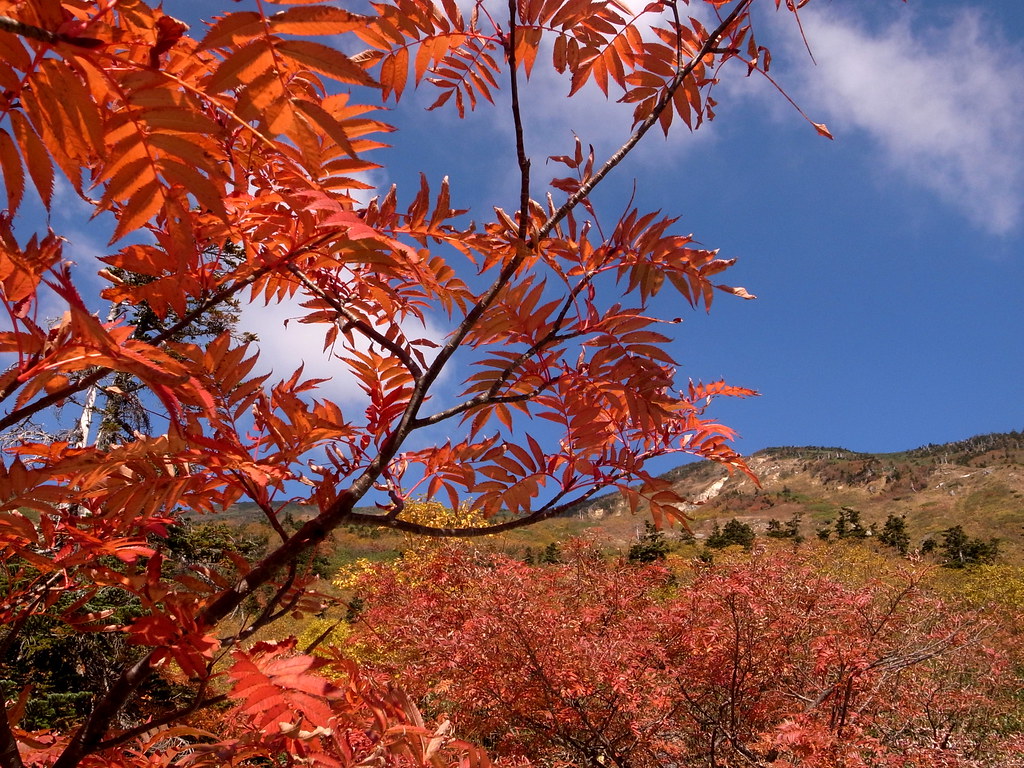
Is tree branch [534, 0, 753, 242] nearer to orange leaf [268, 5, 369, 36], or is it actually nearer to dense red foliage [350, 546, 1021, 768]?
orange leaf [268, 5, 369, 36]

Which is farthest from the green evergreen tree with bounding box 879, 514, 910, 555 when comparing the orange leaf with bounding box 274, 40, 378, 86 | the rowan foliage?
the orange leaf with bounding box 274, 40, 378, 86

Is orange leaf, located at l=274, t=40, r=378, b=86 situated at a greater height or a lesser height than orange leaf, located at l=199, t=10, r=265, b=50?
lesser

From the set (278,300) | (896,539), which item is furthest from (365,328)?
(896,539)

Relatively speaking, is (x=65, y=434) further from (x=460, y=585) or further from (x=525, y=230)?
(x=525, y=230)

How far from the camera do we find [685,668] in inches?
191

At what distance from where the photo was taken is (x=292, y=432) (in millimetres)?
1110

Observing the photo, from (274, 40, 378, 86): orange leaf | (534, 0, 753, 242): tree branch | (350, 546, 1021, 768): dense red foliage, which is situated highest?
(534, 0, 753, 242): tree branch

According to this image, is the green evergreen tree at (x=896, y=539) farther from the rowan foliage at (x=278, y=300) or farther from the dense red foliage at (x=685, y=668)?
the rowan foliage at (x=278, y=300)

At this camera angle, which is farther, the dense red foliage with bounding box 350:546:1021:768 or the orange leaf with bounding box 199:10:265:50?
the dense red foliage with bounding box 350:546:1021:768

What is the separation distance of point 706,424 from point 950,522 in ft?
158

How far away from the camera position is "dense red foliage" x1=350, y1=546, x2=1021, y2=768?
421 cm

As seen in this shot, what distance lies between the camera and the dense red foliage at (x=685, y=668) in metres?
4.21

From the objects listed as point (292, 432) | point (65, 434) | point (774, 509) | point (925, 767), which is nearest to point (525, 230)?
point (292, 432)

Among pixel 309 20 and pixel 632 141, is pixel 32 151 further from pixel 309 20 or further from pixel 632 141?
pixel 632 141
